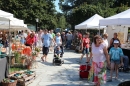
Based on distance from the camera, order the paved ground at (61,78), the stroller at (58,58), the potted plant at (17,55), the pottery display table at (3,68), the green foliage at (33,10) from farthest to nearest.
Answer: the green foliage at (33,10) < the stroller at (58,58) < the potted plant at (17,55) < the paved ground at (61,78) < the pottery display table at (3,68)

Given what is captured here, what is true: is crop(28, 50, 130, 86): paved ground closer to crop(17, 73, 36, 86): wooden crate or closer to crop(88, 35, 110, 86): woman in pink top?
crop(17, 73, 36, 86): wooden crate

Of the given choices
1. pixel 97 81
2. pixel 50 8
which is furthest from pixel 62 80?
pixel 50 8

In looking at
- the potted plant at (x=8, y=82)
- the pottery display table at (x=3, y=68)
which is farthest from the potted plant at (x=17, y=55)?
the potted plant at (x=8, y=82)

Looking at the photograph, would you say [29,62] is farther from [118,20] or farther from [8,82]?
[118,20]

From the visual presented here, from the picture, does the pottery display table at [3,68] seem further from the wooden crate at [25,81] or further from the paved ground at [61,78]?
the paved ground at [61,78]

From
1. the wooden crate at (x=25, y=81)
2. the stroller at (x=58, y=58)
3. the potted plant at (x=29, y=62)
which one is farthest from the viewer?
the stroller at (x=58, y=58)

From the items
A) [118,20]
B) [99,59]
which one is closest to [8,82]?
[99,59]

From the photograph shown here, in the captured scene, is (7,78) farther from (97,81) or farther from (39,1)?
(39,1)

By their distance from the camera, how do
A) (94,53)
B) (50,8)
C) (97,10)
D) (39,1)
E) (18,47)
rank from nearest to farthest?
(94,53), (18,47), (97,10), (39,1), (50,8)

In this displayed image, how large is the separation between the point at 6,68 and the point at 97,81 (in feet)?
9.68

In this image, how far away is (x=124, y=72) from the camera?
35.0 ft

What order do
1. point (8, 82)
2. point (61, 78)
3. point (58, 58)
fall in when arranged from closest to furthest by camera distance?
1. point (8, 82)
2. point (61, 78)
3. point (58, 58)

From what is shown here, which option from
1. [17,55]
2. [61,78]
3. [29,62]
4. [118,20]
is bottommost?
[61,78]

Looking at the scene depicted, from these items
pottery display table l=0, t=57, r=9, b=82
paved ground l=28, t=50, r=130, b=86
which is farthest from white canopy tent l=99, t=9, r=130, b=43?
pottery display table l=0, t=57, r=9, b=82
